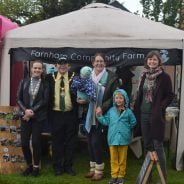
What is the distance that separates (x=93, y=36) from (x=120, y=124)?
6.09 feet

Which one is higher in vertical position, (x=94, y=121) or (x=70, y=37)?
(x=70, y=37)

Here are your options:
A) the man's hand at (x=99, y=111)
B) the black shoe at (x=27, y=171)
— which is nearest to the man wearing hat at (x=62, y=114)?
the black shoe at (x=27, y=171)

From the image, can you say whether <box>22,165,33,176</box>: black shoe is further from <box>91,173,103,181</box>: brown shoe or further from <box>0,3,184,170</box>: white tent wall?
<box>0,3,184,170</box>: white tent wall

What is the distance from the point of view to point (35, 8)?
1649 inches

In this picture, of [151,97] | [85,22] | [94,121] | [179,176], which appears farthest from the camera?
[85,22]

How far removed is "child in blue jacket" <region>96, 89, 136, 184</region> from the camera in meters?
6.56

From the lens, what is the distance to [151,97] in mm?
6273

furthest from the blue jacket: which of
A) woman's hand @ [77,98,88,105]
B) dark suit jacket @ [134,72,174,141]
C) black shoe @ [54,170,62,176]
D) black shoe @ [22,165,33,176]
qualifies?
black shoe @ [22,165,33,176]

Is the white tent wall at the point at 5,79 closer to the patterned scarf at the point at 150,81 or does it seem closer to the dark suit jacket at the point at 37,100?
the dark suit jacket at the point at 37,100

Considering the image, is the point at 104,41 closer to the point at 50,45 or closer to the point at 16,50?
the point at 50,45

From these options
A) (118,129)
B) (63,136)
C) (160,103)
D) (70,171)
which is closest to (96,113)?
(118,129)

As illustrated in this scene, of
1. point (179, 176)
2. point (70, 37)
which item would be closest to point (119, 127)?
point (179, 176)

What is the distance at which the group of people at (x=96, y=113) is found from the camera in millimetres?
6258

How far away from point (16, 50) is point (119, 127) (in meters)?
2.36
